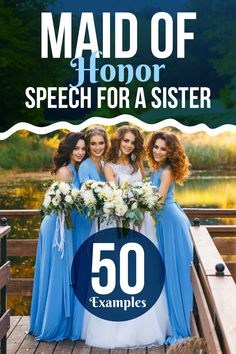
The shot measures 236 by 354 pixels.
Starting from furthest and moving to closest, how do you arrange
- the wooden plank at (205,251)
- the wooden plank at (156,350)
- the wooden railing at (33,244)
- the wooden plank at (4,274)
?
1. the wooden railing at (33,244)
2. the wooden plank at (156,350)
3. the wooden plank at (4,274)
4. the wooden plank at (205,251)

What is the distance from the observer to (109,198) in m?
5.18

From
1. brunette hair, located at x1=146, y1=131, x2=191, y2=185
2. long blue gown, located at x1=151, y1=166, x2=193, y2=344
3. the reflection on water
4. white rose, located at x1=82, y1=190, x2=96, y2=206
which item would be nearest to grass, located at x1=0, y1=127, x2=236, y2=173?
the reflection on water

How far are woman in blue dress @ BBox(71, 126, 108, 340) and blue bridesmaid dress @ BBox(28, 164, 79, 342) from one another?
0.04m

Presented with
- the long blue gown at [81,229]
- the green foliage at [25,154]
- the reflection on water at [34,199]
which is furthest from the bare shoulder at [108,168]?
the green foliage at [25,154]

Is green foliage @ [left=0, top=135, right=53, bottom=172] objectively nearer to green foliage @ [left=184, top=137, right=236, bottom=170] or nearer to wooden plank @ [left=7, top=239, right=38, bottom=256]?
green foliage @ [left=184, top=137, right=236, bottom=170]

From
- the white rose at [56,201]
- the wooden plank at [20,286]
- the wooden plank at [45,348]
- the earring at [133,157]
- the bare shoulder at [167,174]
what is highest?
the earring at [133,157]

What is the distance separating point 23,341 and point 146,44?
529 centimetres

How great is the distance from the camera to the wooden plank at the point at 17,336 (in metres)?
5.17

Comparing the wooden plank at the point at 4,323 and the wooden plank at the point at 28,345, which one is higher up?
the wooden plank at the point at 4,323

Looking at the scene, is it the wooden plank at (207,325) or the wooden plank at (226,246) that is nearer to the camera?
the wooden plank at (207,325)

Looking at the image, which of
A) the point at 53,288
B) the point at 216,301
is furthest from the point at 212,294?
the point at 53,288

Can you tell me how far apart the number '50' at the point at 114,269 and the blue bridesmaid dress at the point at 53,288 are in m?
0.17

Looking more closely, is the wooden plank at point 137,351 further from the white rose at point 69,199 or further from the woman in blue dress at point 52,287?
the white rose at point 69,199

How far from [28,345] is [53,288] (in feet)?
1.26
